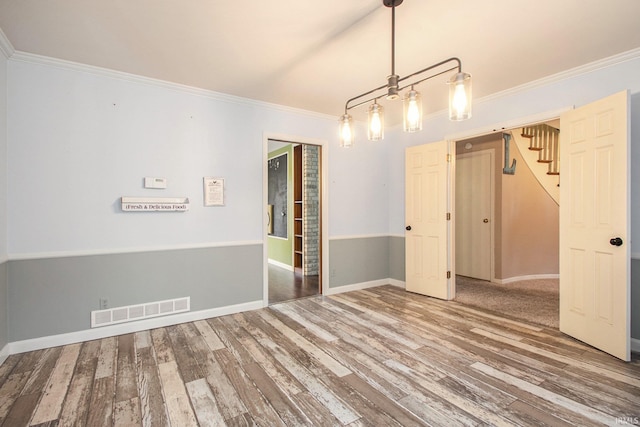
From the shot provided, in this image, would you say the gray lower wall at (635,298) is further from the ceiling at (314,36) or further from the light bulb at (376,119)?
the light bulb at (376,119)

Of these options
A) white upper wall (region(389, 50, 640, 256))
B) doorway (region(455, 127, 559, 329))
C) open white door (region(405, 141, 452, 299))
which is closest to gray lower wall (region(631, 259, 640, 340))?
white upper wall (region(389, 50, 640, 256))

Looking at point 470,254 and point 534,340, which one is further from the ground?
point 470,254

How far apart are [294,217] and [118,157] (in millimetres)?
3467

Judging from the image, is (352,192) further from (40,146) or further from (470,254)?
(40,146)

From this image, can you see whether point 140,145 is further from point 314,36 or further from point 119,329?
point 314,36

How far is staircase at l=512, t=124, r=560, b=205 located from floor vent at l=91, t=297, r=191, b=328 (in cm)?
555

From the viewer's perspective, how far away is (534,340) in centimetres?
283

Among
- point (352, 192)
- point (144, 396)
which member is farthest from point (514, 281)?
point (144, 396)

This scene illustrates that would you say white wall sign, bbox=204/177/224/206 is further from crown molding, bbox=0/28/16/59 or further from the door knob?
the door knob

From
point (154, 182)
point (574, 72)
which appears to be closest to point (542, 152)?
point (574, 72)

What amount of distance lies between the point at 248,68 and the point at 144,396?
2.77 metres

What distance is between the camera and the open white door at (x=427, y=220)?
4.11 m

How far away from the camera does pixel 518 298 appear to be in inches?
166

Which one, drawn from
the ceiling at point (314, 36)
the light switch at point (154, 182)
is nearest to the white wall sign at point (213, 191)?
the light switch at point (154, 182)
